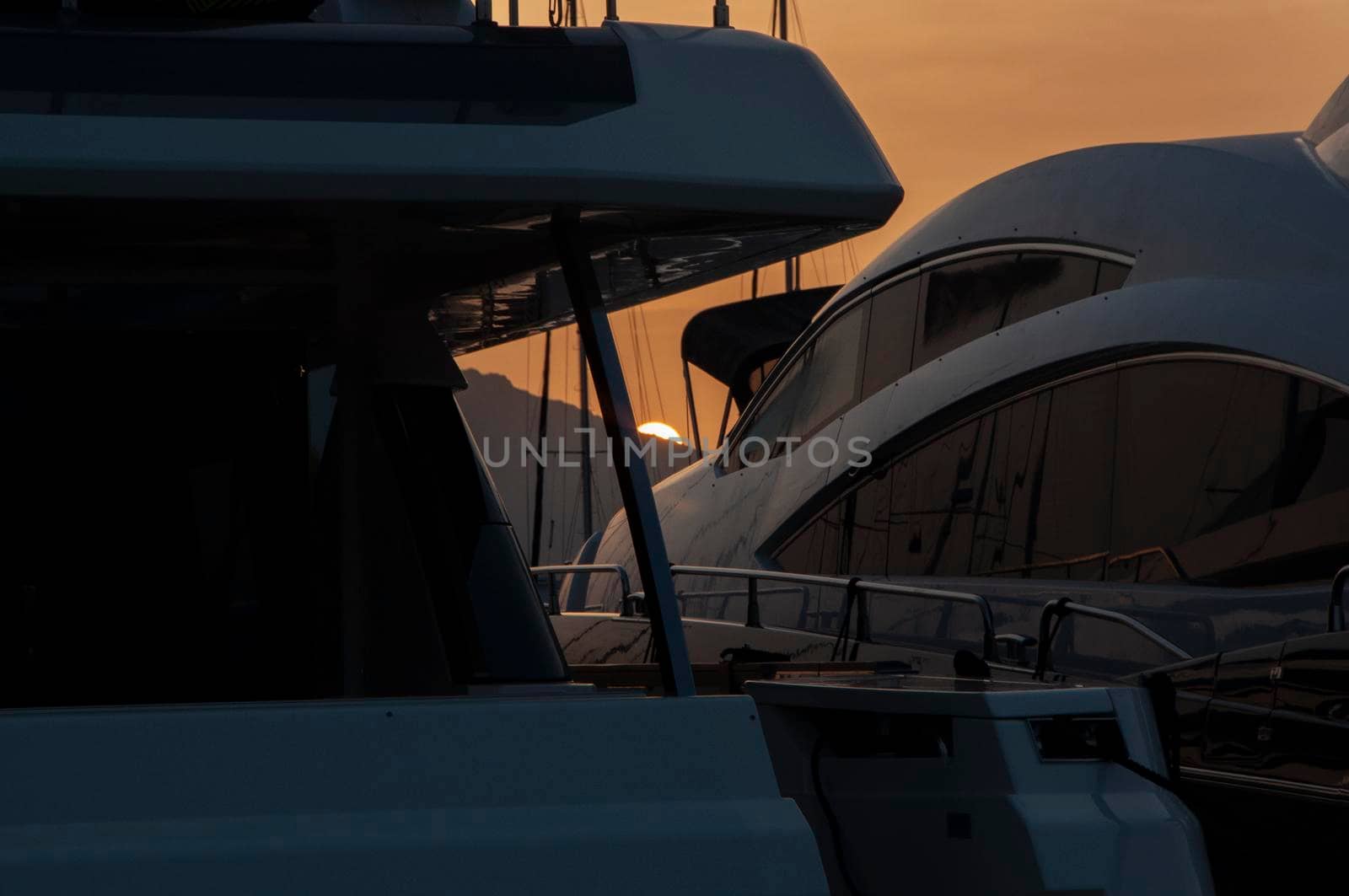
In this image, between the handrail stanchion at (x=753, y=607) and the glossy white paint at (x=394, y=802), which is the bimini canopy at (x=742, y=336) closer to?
the handrail stanchion at (x=753, y=607)

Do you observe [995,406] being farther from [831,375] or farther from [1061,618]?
[1061,618]

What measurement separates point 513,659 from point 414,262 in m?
0.90

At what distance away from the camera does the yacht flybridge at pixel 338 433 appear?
285 cm

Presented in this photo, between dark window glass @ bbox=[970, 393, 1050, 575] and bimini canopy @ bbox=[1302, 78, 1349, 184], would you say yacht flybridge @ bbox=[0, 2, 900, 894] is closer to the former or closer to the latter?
dark window glass @ bbox=[970, 393, 1050, 575]

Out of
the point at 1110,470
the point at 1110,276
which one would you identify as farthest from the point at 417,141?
the point at 1110,276

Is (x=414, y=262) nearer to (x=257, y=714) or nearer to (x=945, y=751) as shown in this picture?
(x=257, y=714)

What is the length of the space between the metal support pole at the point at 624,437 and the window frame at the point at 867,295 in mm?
10505

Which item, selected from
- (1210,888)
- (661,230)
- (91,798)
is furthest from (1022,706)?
(91,798)

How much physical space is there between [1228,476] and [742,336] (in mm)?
14111

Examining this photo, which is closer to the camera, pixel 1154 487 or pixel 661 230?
pixel 661 230

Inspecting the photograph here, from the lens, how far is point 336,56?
321cm

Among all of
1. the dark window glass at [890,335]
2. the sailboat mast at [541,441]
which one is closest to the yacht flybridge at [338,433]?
the dark window glass at [890,335]

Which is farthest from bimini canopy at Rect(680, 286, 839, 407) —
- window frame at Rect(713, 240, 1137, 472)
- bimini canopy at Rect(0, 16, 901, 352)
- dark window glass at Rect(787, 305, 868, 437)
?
bimini canopy at Rect(0, 16, 901, 352)

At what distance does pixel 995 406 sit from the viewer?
13.7 meters
